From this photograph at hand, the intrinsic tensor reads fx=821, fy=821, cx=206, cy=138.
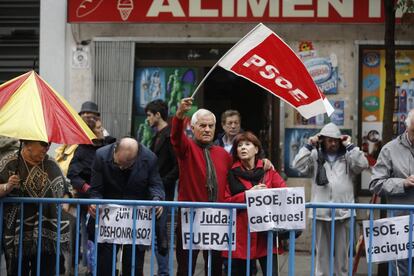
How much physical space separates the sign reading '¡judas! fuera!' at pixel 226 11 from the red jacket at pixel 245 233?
4.85 meters

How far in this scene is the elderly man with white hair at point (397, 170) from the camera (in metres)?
7.08

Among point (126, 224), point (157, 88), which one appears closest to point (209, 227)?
point (126, 224)

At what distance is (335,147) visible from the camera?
28.1ft

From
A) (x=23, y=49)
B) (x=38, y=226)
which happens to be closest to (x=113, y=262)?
(x=38, y=226)

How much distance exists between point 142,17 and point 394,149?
5.30 metres

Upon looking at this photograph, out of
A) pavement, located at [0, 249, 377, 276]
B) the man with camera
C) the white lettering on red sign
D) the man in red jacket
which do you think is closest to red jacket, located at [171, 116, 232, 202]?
the man in red jacket

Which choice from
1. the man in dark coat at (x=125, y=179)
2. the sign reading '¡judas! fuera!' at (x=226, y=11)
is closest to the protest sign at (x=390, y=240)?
the man in dark coat at (x=125, y=179)

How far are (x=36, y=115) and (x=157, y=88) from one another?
231 inches

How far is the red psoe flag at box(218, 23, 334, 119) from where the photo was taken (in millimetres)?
6445

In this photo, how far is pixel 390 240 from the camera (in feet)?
20.6

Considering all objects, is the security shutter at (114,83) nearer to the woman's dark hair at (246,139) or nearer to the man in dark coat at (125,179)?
the man in dark coat at (125,179)

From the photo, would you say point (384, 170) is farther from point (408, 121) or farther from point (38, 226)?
point (38, 226)

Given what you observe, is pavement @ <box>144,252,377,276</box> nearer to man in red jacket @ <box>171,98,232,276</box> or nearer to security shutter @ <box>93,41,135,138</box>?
security shutter @ <box>93,41,135,138</box>

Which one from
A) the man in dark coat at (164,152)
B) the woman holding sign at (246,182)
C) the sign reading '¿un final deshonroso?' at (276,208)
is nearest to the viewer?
the sign reading '¿un final deshonroso?' at (276,208)
